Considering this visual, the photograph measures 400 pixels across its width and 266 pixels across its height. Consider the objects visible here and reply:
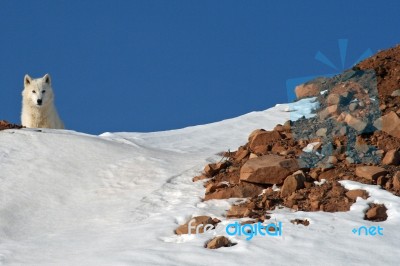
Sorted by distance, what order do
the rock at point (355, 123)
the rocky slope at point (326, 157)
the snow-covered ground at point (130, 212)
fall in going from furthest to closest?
1. the rock at point (355, 123)
2. the rocky slope at point (326, 157)
3. the snow-covered ground at point (130, 212)

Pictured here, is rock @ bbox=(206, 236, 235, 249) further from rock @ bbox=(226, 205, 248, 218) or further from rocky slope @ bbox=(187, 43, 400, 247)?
rock @ bbox=(226, 205, 248, 218)

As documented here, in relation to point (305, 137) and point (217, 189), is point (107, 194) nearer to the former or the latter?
point (217, 189)

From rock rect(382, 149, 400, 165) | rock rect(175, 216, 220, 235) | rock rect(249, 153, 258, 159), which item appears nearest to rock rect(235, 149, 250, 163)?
rock rect(249, 153, 258, 159)

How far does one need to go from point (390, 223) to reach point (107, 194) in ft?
14.3

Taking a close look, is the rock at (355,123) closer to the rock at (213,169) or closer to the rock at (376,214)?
the rock at (213,169)

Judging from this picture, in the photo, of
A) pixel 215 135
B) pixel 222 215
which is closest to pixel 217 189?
pixel 222 215

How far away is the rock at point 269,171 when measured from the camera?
31.5 feet

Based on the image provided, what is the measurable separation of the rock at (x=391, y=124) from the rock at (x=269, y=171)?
6.04ft

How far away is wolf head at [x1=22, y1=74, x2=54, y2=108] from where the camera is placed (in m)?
17.7

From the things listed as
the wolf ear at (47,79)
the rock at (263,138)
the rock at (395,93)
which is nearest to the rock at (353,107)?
the rock at (395,93)

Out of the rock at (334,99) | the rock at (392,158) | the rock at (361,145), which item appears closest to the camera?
the rock at (392,158)

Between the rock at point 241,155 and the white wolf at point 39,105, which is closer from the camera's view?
the rock at point 241,155

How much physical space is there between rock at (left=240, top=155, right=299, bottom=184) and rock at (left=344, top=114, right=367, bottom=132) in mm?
1572

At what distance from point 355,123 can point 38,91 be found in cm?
964
